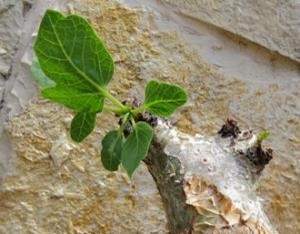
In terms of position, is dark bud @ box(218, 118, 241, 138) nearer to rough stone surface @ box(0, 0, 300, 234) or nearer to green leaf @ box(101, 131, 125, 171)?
green leaf @ box(101, 131, 125, 171)

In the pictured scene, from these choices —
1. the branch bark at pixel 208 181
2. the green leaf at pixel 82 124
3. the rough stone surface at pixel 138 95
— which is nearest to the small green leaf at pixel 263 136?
the branch bark at pixel 208 181

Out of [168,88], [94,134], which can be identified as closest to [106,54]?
[168,88]

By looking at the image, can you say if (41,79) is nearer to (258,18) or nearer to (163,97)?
(163,97)

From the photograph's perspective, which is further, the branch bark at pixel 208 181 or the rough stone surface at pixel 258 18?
the rough stone surface at pixel 258 18

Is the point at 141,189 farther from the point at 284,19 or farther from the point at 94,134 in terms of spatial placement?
the point at 284,19

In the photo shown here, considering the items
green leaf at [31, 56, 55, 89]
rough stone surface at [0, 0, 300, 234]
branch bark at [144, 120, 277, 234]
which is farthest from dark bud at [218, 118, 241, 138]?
rough stone surface at [0, 0, 300, 234]

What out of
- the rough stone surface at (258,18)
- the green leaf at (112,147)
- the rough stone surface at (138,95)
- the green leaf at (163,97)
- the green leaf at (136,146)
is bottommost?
the rough stone surface at (138,95)

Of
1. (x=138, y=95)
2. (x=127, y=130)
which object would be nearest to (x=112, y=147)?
(x=127, y=130)

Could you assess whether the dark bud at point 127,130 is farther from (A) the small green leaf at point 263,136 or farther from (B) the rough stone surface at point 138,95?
(B) the rough stone surface at point 138,95

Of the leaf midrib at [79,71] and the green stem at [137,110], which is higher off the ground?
the leaf midrib at [79,71]
